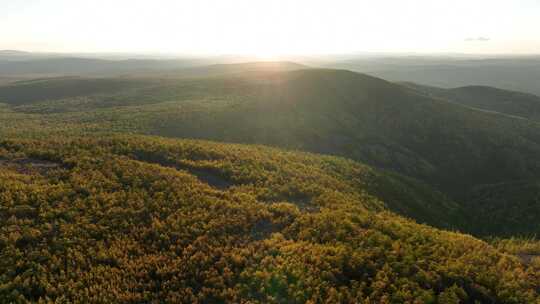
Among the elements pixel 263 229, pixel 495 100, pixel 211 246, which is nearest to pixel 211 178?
pixel 263 229

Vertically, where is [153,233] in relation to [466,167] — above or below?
above

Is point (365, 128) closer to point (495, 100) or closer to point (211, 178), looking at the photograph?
point (211, 178)

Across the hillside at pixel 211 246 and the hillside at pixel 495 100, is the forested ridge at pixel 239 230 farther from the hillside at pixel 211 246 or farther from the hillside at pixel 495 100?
the hillside at pixel 495 100

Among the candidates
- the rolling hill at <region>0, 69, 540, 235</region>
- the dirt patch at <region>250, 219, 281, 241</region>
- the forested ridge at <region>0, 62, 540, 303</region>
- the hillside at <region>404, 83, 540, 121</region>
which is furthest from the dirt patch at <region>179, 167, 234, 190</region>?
the hillside at <region>404, 83, 540, 121</region>

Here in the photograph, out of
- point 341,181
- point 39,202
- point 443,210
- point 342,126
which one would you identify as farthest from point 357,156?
point 39,202

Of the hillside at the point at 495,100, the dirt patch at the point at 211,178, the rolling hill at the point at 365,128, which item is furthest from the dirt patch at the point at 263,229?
the hillside at the point at 495,100

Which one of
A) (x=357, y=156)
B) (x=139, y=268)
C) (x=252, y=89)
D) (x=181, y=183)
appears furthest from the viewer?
(x=252, y=89)

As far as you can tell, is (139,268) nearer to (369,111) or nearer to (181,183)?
(181,183)
